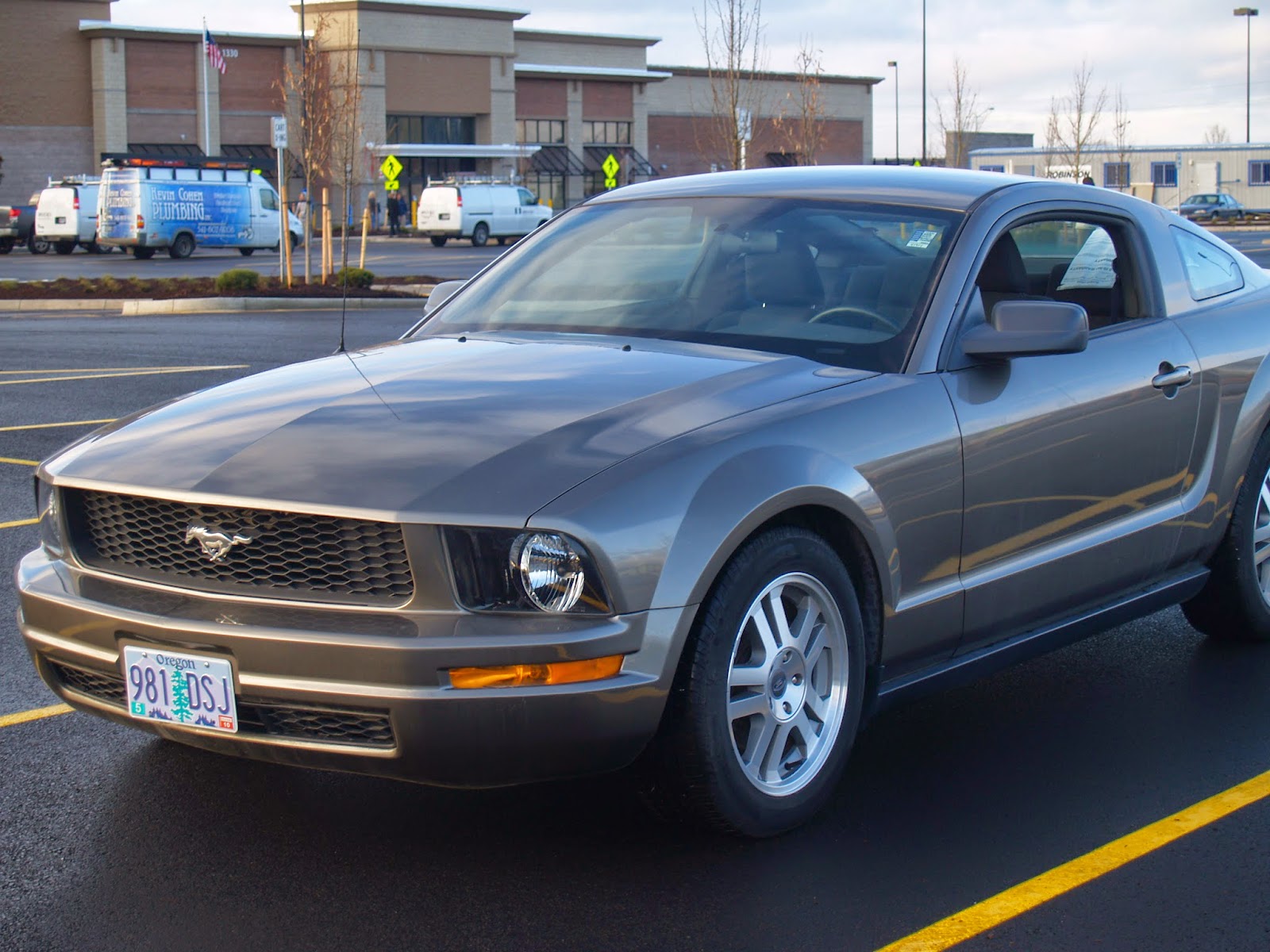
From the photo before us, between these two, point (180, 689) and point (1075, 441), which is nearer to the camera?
point (180, 689)

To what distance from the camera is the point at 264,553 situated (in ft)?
11.6

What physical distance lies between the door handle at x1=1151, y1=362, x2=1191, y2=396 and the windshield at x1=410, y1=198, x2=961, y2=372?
2.78 feet

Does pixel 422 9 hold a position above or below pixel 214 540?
above

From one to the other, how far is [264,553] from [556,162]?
74580 mm

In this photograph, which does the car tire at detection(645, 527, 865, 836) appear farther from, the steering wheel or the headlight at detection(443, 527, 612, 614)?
the steering wheel

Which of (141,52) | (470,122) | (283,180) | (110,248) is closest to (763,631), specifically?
(283,180)

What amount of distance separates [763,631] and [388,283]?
984 inches

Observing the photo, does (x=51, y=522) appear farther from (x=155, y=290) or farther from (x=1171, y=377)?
(x=155, y=290)

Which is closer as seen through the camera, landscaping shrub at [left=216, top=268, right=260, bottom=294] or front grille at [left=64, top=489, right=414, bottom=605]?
front grille at [left=64, top=489, right=414, bottom=605]

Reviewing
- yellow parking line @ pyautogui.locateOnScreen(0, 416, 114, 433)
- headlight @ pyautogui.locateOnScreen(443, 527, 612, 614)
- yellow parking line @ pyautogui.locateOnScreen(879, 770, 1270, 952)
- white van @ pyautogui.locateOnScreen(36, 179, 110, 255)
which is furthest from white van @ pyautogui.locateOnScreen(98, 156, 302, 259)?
headlight @ pyautogui.locateOnScreen(443, 527, 612, 614)

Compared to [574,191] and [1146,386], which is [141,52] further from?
[1146,386]

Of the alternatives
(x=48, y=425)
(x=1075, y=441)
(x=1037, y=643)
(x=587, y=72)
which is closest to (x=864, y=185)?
(x=1075, y=441)

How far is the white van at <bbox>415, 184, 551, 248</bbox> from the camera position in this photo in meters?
49.0

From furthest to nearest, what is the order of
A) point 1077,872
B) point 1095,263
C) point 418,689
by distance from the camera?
point 1095,263 < point 1077,872 < point 418,689
